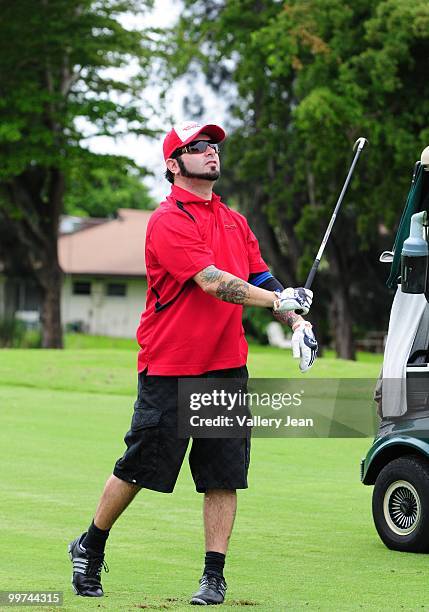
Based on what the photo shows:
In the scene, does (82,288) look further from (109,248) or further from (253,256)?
(253,256)

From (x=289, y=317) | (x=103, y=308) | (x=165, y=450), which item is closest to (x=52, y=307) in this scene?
(x=103, y=308)

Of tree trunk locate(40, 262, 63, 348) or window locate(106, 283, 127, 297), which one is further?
window locate(106, 283, 127, 297)

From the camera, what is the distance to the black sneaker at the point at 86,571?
632 cm

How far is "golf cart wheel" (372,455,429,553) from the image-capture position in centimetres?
784

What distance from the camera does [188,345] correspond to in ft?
20.6

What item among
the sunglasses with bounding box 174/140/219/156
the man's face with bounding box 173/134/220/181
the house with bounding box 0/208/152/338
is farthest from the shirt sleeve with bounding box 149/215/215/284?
the house with bounding box 0/208/152/338

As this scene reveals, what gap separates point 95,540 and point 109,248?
65.4 m

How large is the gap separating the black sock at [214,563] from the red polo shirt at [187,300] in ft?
2.70

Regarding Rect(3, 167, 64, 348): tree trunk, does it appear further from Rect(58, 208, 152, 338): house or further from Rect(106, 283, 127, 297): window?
Rect(106, 283, 127, 297): window

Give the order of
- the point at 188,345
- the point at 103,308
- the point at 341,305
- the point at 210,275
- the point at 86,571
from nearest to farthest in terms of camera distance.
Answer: the point at 210,275, the point at 188,345, the point at 86,571, the point at 341,305, the point at 103,308

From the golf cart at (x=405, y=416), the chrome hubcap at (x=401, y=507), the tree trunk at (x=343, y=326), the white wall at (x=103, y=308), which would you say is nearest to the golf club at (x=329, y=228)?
the golf cart at (x=405, y=416)

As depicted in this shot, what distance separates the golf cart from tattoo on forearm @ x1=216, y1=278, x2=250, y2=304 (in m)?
1.72

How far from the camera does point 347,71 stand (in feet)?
110

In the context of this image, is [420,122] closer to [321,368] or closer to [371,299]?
[321,368]
